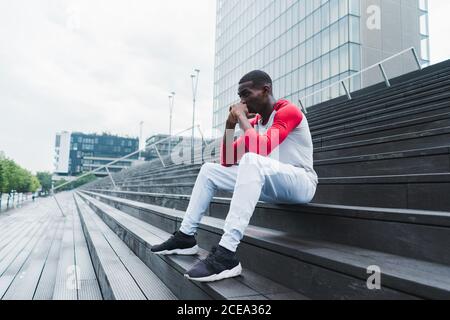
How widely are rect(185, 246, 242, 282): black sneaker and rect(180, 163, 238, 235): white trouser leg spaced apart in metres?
0.49

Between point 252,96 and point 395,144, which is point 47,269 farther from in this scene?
point 395,144

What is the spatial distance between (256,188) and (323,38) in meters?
22.8

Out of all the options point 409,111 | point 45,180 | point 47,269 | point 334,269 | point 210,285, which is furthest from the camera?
point 45,180

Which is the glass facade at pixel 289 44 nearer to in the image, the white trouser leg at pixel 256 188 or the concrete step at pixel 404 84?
the concrete step at pixel 404 84

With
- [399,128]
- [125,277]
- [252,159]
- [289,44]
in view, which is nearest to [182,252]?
[125,277]

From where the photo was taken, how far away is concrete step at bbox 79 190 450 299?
3.22ft

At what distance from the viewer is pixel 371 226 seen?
1.47 meters

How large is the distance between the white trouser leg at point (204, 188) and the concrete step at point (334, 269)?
1.25ft

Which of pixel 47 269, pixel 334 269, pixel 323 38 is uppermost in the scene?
pixel 323 38

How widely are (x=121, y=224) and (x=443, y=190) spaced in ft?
11.4

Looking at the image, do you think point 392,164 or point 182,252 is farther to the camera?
point 392,164

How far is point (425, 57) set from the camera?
19812mm
